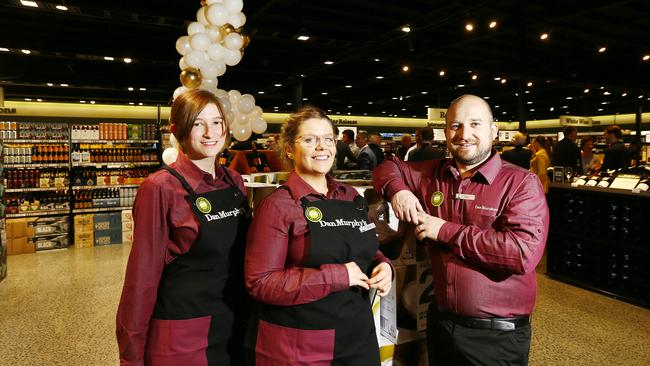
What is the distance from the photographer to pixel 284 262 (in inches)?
55.7

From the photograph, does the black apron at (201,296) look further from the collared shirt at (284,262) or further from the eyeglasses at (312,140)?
the eyeglasses at (312,140)

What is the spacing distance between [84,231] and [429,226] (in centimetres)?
731

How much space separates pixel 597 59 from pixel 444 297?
11581 mm

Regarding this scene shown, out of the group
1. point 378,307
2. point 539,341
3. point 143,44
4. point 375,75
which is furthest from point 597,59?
point 378,307

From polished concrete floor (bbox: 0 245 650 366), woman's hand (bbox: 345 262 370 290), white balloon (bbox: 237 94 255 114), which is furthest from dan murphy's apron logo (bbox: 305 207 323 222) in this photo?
white balloon (bbox: 237 94 255 114)

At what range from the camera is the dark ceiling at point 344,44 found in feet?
22.9

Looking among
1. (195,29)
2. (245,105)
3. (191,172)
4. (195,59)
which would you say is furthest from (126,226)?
(191,172)

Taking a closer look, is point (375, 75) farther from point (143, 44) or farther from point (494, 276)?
point (494, 276)

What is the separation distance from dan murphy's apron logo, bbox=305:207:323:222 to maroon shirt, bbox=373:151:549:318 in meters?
0.46

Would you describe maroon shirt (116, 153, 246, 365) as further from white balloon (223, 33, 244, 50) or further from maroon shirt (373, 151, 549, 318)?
white balloon (223, 33, 244, 50)

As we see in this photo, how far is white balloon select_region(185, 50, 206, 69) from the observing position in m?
4.18

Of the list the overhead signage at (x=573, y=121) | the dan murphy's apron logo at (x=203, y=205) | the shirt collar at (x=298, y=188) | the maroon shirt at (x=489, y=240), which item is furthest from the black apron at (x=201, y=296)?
the overhead signage at (x=573, y=121)

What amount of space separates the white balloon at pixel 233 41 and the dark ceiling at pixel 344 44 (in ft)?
9.18

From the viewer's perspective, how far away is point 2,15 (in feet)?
24.6
